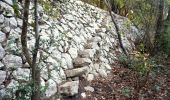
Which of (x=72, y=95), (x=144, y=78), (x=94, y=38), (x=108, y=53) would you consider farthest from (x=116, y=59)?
(x=72, y=95)

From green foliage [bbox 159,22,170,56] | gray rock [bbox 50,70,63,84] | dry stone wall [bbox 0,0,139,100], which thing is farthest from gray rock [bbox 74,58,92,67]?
green foliage [bbox 159,22,170,56]

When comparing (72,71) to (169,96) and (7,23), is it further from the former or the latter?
(169,96)

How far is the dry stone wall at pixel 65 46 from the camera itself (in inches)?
259

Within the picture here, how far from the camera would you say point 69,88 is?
7188 millimetres

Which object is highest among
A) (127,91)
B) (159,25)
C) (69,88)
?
(159,25)

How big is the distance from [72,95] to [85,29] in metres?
3.83

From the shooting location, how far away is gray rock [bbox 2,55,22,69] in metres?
6.54

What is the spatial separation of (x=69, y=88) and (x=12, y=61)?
53.9 inches

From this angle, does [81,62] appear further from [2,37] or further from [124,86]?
[2,37]

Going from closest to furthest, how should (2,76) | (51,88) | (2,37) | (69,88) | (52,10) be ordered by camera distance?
(2,76) < (2,37) < (51,88) < (69,88) < (52,10)

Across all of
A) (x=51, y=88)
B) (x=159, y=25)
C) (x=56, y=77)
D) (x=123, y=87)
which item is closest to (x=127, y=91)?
(x=123, y=87)

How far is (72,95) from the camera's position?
721 cm

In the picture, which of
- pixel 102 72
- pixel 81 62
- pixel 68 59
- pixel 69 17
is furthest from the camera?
pixel 69 17

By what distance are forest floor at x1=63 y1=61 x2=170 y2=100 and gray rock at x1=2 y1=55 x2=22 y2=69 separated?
1.31m
